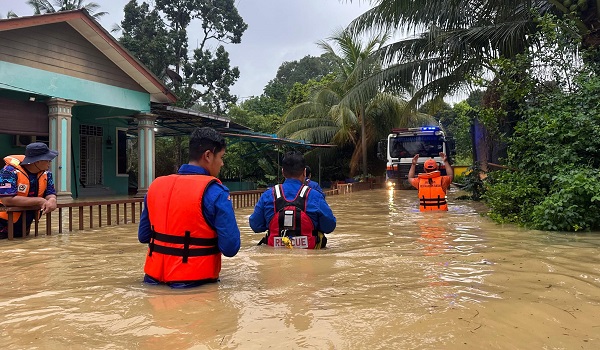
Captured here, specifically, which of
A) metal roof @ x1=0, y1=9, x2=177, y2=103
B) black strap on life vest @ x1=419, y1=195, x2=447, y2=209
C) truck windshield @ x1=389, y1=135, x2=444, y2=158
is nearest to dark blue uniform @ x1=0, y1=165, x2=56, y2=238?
metal roof @ x1=0, y1=9, x2=177, y2=103

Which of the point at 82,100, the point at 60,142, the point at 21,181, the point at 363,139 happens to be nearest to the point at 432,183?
the point at 21,181

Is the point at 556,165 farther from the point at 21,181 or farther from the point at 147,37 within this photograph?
the point at 147,37

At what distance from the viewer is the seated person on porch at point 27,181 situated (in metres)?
6.19

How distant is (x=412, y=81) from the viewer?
14.0 metres

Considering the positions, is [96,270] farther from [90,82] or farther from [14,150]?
[14,150]

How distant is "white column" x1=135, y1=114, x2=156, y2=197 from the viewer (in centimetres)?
1570

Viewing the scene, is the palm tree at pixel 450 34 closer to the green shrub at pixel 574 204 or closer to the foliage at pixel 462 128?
the foliage at pixel 462 128

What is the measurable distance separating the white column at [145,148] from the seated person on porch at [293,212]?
11.8m

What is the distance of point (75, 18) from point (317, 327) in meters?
13.2

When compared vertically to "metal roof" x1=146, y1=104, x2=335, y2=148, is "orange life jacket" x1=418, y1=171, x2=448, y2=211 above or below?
below

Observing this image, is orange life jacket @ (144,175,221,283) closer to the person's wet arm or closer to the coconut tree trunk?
the person's wet arm

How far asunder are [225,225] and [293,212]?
1512 mm

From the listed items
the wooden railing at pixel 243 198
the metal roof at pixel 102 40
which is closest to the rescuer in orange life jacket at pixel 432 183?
the wooden railing at pixel 243 198

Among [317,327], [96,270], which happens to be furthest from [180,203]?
[96,270]
